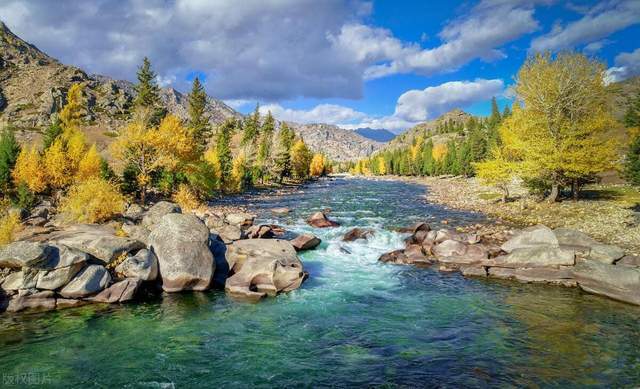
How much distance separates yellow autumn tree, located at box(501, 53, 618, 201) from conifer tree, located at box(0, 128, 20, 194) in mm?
56274

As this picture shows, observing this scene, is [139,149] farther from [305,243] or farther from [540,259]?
[540,259]

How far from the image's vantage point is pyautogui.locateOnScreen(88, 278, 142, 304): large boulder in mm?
17847

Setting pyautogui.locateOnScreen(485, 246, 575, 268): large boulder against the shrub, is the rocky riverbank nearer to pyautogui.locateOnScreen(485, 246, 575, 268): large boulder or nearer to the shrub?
the shrub

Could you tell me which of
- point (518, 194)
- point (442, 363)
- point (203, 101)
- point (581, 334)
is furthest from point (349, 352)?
point (203, 101)

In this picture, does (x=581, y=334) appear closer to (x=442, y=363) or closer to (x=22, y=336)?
(x=442, y=363)

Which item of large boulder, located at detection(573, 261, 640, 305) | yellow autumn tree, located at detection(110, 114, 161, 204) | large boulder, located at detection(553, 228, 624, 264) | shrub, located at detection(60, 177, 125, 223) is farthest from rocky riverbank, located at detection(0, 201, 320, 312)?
yellow autumn tree, located at detection(110, 114, 161, 204)

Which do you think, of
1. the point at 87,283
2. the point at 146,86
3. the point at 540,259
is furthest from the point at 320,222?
the point at 146,86

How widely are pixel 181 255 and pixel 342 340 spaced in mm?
10215

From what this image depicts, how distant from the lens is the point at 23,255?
16.8 meters

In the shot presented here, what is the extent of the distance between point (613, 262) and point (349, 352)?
18264mm

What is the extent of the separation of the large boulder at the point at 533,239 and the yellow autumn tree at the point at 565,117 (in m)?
16.8

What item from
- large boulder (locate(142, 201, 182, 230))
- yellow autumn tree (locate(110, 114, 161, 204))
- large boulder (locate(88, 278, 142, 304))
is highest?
yellow autumn tree (locate(110, 114, 161, 204))

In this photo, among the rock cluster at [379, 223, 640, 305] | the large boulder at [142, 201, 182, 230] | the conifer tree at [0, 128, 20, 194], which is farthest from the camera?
the conifer tree at [0, 128, 20, 194]

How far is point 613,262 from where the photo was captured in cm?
2202
